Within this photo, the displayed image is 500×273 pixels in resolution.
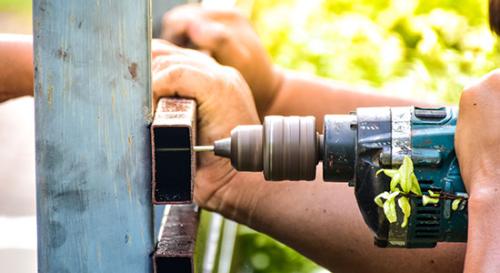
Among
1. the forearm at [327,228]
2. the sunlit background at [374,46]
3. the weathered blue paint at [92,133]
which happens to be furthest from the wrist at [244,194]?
the sunlit background at [374,46]

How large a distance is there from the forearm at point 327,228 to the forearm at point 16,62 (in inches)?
21.8

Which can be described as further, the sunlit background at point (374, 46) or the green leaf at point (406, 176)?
the sunlit background at point (374, 46)

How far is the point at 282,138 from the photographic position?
200 cm

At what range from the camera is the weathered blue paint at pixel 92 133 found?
72.8 inches

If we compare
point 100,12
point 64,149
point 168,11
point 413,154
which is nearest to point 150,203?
point 64,149

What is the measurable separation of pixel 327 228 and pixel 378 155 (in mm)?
477

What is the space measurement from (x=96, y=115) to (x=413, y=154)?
1.95 feet

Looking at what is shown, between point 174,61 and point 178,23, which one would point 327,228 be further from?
point 178,23

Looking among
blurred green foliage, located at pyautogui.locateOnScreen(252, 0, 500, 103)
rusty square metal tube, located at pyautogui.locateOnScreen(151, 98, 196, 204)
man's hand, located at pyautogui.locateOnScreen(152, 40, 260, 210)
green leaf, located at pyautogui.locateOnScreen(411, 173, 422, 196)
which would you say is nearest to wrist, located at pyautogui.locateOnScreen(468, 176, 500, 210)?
green leaf, located at pyautogui.locateOnScreen(411, 173, 422, 196)

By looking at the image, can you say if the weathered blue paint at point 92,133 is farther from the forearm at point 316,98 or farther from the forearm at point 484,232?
the forearm at point 316,98

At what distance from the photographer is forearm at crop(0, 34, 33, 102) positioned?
227 centimetres

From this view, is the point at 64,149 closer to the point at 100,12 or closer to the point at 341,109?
the point at 100,12

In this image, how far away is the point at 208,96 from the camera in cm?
235

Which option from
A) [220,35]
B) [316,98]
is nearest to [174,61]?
[220,35]
